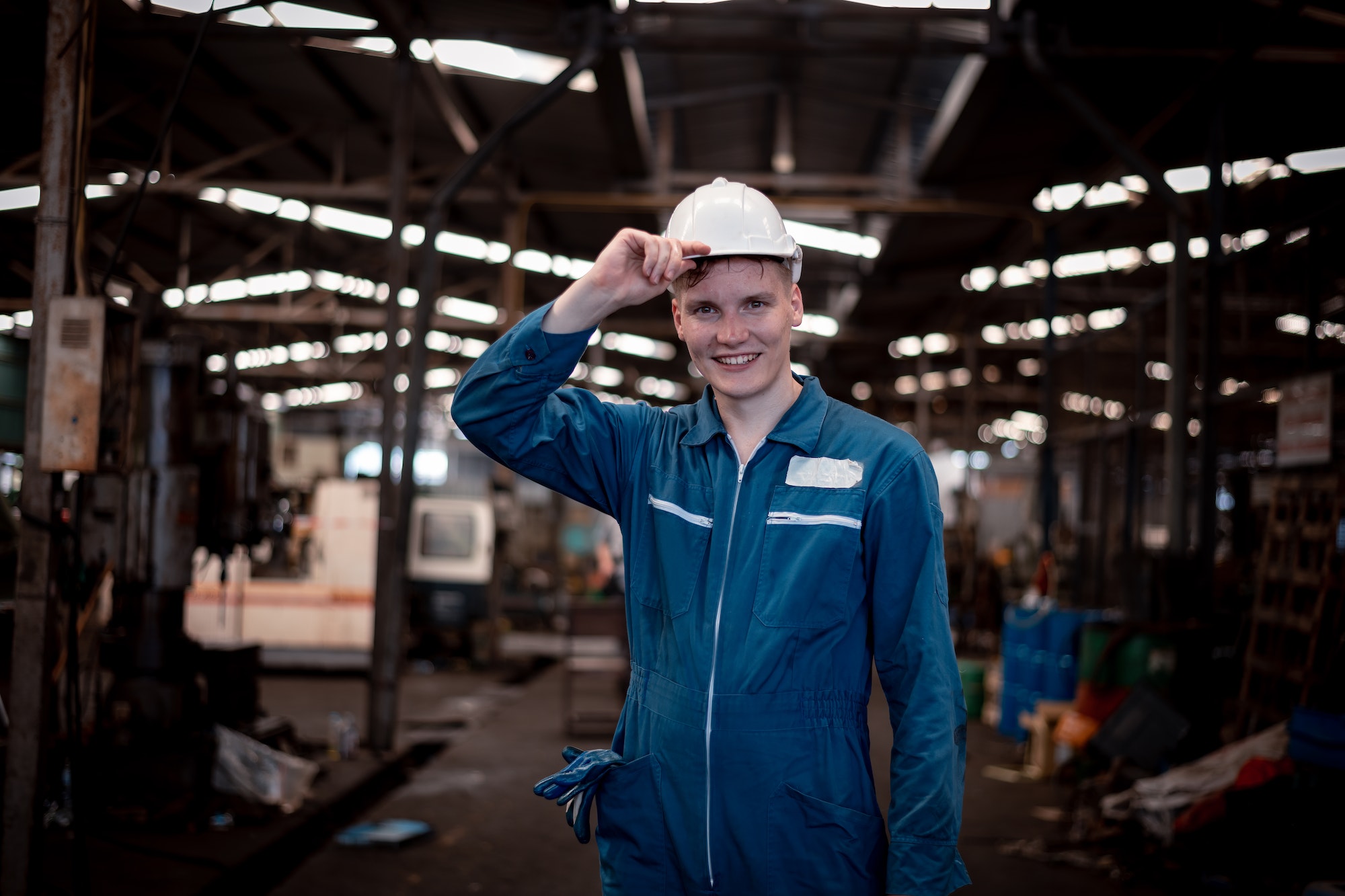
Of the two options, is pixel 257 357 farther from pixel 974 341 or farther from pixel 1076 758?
pixel 1076 758

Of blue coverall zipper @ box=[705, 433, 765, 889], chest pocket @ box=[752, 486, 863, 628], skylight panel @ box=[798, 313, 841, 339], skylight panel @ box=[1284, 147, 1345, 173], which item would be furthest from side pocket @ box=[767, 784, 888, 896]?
skylight panel @ box=[798, 313, 841, 339]

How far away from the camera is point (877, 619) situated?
1.94m

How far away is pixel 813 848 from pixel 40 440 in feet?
11.1

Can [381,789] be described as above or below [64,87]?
below

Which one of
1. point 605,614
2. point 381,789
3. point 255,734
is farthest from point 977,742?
point 255,734

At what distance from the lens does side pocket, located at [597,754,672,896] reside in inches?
76.0

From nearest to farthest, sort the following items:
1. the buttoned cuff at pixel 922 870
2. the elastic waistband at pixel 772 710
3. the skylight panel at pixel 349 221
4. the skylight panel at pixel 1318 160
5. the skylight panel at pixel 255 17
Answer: the buttoned cuff at pixel 922 870, the elastic waistband at pixel 772 710, the skylight panel at pixel 255 17, the skylight panel at pixel 1318 160, the skylight panel at pixel 349 221

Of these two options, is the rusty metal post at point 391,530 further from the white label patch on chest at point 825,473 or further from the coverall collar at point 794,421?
the white label patch on chest at point 825,473

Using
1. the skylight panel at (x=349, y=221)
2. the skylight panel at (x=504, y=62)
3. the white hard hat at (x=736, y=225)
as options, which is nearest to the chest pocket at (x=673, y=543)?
the white hard hat at (x=736, y=225)

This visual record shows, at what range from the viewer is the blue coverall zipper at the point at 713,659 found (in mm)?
1881

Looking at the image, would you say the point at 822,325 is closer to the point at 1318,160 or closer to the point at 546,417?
the point at 1318,160

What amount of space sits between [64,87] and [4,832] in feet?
9.04

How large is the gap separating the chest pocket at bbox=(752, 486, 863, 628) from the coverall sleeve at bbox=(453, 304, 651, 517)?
0.43 meters

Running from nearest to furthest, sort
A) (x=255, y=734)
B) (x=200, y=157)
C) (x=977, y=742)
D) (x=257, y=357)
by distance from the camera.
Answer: (x=255, y=734)
(x=977, y=742)
(x=200, y=157)
(x=257, y=357)
